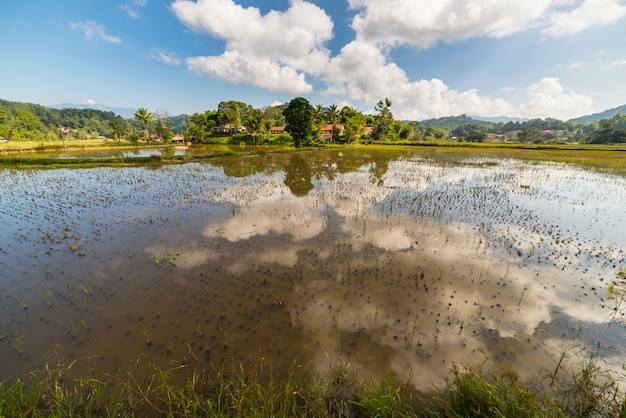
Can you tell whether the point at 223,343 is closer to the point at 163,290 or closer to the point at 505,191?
the point at 163,290

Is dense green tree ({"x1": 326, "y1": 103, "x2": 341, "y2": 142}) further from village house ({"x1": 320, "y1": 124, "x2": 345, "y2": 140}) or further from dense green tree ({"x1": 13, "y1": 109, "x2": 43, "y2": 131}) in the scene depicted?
dense green tree ({"x1": 13, "y1": 109, "x2": 43, "y2": 131})

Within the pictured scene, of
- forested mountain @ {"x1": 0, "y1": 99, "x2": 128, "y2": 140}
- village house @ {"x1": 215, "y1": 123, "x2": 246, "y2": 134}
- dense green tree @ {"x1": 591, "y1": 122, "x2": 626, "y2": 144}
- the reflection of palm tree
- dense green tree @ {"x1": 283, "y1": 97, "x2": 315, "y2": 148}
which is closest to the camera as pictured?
the reflection of palm tree

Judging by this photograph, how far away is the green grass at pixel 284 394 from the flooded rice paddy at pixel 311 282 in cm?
29

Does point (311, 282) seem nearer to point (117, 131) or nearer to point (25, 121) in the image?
point (117, 131)

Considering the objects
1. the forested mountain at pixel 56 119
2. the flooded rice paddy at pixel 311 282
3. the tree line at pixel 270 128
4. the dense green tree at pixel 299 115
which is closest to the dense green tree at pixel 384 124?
the tree line at pixel 270 128

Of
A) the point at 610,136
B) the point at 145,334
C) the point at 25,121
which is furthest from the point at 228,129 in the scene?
the point at 610,136

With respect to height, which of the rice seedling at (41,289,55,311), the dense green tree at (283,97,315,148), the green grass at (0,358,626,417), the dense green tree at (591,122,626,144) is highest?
the dense green tree at (283,97,315,148)

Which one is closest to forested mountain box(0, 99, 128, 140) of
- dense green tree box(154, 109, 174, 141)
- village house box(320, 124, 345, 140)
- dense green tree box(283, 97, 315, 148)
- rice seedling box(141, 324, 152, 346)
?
dense green tree box(154, 109, 174, 141)

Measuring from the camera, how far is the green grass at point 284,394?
147 inches

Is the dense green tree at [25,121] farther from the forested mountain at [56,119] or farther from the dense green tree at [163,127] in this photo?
the dense green tree at [163,127]

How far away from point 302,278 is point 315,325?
1.93 m

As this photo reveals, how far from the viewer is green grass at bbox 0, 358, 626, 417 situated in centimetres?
375

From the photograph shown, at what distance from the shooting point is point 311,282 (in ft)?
24.1

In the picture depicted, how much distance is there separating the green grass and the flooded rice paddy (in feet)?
0.96
